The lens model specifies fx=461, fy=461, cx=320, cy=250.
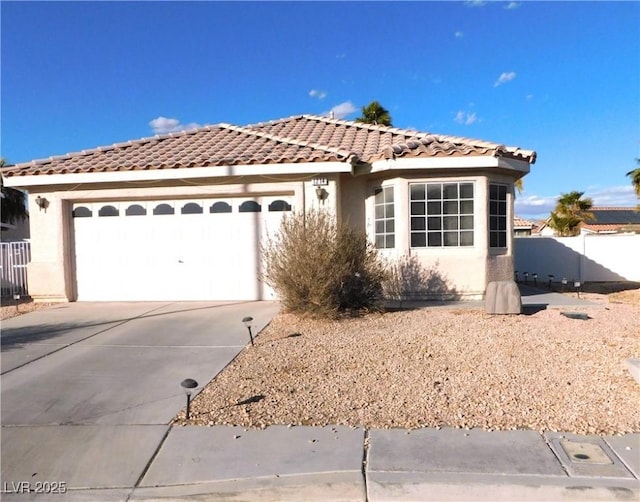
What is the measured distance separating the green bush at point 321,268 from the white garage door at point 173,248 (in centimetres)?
216

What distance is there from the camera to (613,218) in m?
44.0

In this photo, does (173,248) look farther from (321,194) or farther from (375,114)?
(375,114)

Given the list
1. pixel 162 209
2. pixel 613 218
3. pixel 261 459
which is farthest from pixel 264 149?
pixel 613 218

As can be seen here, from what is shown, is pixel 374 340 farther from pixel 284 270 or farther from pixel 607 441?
pixel 607 441

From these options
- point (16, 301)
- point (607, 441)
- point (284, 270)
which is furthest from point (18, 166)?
point (607, 441)

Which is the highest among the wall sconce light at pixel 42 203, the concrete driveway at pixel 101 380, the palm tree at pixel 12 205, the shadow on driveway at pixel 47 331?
the palm tree at pixel 12 205

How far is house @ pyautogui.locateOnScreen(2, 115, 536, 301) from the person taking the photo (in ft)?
33.1

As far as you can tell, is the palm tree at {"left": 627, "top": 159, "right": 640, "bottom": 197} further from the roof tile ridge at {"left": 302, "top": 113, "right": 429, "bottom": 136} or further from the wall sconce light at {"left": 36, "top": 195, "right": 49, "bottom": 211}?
the wall sconce light at {"left": 36, "top": 195, "right": 49, "bottom": 211}

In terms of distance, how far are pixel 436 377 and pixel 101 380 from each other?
13.0 feet

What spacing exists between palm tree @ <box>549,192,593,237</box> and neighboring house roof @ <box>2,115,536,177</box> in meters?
23.0

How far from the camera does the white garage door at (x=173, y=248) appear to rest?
34.9 ft

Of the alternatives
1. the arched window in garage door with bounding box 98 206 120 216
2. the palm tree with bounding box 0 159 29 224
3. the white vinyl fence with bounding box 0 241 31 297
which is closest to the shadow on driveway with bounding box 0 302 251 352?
the arched window in garage door with bounding box 98 206 120 216

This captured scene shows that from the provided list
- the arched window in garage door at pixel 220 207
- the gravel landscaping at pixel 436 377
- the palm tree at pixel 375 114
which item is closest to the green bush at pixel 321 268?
the gravel landscaping at pixel 436 377

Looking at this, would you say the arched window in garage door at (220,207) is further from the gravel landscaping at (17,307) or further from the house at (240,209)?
the gravel landscaping at (17,307)
